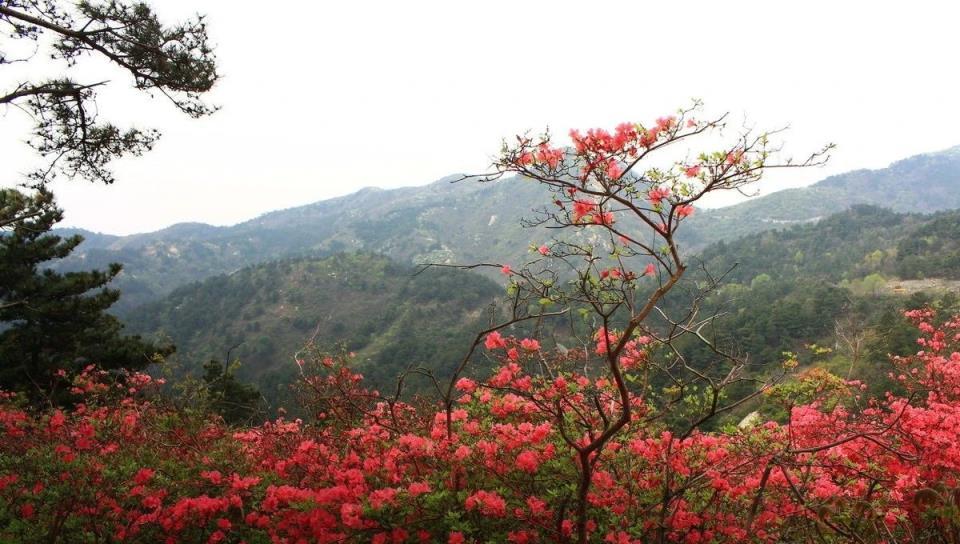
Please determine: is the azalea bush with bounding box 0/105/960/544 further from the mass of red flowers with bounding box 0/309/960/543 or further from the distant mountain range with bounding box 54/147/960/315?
the distant mountain range with bounding box 54/147/960/315

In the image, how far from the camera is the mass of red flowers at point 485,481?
148 inches

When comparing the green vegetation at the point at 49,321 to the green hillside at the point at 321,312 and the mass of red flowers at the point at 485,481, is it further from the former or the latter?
the green hillside at the point at 321,312

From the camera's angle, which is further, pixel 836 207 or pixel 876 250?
pixel 836 207

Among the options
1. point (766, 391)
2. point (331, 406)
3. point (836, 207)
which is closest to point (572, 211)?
point (766, 391)

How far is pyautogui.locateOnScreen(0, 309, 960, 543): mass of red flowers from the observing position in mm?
3756

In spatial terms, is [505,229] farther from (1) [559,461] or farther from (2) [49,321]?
(1) [559,461]

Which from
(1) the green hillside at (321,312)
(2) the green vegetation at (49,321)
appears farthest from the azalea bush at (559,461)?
(1) the green hillside at (321,312)

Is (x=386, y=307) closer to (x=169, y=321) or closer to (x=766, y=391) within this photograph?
(x=169, y=321)

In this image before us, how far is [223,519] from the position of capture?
436 centimetres

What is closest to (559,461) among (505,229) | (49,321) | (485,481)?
(485,481)

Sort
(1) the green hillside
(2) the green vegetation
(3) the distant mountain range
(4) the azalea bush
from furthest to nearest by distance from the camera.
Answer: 1. (3) the distant mountain range
2. (1) the green hillside
3. (2) the green vegetation
4. (4) the azalea bush

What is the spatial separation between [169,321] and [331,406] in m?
103

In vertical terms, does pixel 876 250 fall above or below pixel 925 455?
below

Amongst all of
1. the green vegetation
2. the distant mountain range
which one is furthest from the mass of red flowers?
the distant mountain range
